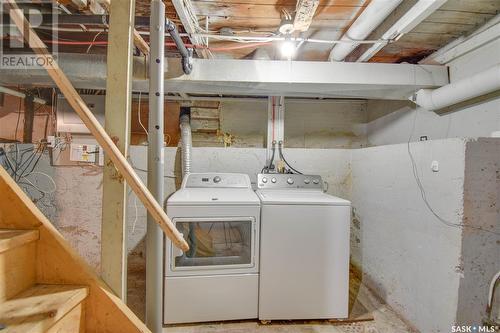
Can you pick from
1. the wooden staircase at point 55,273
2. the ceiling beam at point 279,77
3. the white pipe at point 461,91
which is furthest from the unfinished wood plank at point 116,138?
the white pipe at point 461,91

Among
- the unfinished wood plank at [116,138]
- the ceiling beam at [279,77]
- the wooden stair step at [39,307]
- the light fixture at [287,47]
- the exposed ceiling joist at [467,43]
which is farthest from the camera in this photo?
the ceiling beam at [279,77]

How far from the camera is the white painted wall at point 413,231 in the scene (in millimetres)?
1632

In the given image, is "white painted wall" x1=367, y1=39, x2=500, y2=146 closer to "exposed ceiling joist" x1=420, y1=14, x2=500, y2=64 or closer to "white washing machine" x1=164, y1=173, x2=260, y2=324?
"exposed ceiling joist" x1=420, y1=14, x2=500, y2=64

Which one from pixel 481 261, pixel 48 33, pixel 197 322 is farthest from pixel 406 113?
pixel 48 33

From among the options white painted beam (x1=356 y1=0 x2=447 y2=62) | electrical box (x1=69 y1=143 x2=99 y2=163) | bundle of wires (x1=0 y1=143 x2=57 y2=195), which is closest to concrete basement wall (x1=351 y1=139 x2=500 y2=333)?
white painted beam (x1=356 y1=0 x2=447 y2=62)

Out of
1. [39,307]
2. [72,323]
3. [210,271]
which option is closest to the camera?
[39,307]

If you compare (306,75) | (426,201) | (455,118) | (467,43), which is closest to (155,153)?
(306,75)

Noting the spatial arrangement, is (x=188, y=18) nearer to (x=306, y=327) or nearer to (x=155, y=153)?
(x=155, y=153)

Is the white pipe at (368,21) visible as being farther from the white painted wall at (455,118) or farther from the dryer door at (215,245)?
the dryer door at (215,245)

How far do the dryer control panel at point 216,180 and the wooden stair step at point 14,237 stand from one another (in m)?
1.41

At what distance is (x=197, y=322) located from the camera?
1953mm

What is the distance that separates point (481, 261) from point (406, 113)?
1751 mm

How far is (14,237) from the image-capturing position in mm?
994

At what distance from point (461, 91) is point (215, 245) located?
2349 millimetres
